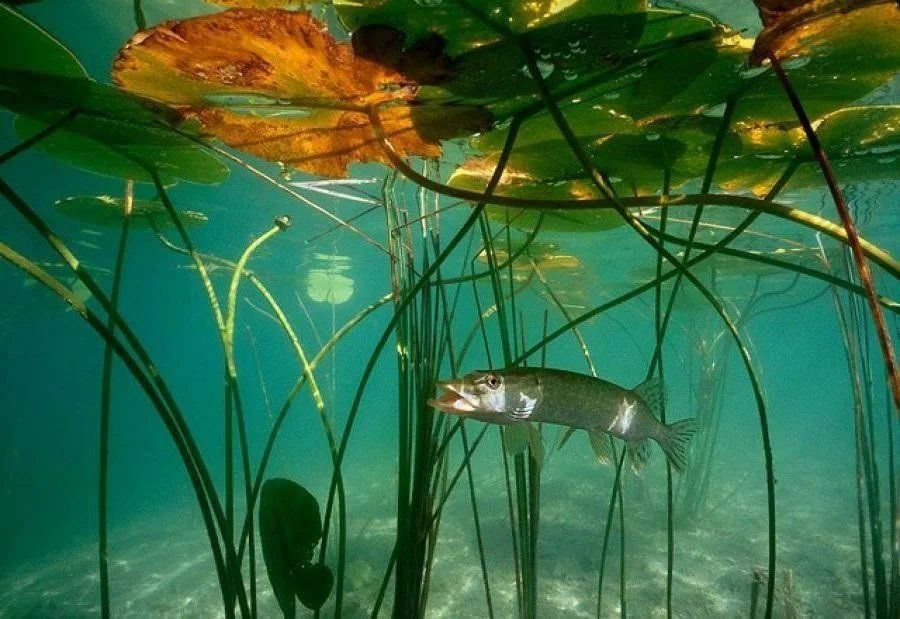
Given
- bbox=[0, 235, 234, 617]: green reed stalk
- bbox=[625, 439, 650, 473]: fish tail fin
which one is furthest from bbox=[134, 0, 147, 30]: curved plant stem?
bbox=[625, 439, 650, 473]: fish tail fin

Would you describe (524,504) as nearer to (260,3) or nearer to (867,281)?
(867,281)

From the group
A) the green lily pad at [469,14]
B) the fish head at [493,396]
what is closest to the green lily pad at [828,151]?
the green lily pad at [469,14]

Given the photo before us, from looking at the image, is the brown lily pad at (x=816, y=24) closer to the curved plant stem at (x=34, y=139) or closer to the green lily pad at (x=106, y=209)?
the curved plant stem at (x=34, y=139)

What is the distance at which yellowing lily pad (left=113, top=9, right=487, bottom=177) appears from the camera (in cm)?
142

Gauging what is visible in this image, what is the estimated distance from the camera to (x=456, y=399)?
1.53 m

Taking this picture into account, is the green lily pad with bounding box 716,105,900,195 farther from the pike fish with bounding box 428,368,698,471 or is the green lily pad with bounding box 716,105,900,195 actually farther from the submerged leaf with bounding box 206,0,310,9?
the submerged leaf with bounding box 206,0,310,9

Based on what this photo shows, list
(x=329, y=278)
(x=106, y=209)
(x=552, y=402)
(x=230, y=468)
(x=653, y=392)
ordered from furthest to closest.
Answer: (x=329, y=278)
(x=106, y=209)
(x=653, y=392)
(x=230, y=468)
(x=552, y=402)

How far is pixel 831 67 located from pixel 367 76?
167 cm

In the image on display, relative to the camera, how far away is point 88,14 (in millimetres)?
10203

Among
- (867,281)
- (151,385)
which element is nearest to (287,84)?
(151,385)

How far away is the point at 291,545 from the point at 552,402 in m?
1.27

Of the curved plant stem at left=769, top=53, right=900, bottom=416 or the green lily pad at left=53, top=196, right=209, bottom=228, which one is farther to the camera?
the green lily pad at left=53, top=196, right=209, bottom=228

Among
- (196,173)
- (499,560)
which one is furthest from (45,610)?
(196,173)

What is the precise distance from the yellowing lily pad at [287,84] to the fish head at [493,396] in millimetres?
1049
